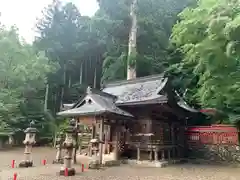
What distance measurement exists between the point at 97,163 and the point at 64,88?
2165 centimetres

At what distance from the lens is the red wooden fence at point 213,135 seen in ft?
48.4

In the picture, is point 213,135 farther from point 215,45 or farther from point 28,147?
point 28,147

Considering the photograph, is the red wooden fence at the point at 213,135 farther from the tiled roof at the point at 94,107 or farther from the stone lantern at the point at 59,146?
the stone lantern at the point at 59,146

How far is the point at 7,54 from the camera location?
22.2m

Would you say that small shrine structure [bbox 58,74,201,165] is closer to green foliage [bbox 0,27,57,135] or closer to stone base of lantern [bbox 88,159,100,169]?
stone base of lantern [bbox 88,159,100,169]

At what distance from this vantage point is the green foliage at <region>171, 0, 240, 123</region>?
31.4ft

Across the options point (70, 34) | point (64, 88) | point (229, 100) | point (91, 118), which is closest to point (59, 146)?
point (91, 118)

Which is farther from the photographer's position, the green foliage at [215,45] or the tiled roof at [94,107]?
the tiled roof at [94,107]

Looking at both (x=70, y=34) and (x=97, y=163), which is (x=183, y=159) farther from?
(x=70, y=34)

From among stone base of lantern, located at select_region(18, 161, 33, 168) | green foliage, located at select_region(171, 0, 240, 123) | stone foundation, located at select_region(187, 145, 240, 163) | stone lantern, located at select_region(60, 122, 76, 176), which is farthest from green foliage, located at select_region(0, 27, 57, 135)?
green foliage, located at select_region(171, 0, 240, 123)

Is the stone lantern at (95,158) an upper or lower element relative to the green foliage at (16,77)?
lower

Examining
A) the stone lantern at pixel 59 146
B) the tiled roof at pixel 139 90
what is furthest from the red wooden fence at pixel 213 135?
the stone lantern at pixel 59 146

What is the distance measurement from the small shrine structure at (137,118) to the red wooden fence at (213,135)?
1.45 meters

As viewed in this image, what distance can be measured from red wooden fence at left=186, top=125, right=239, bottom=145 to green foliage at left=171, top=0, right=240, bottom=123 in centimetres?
217
